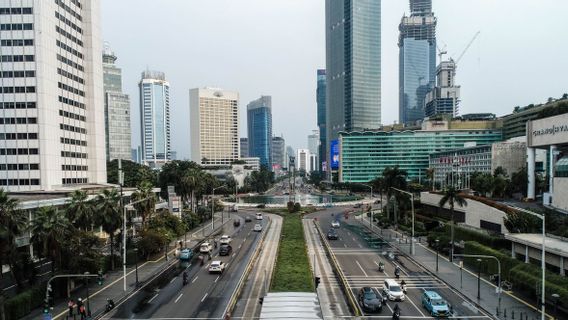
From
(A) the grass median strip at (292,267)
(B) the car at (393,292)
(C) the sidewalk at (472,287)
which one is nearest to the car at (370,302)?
(B) the car at (393,292)

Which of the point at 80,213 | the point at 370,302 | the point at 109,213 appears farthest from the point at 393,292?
the point at 80,213

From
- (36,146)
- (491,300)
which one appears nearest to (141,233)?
(36,146)

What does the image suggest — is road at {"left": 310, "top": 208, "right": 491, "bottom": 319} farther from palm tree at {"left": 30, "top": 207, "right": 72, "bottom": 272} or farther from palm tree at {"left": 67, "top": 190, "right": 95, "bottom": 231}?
palm tree at {"left": 67, "top": 190, "right": 95, "bottom": 231}

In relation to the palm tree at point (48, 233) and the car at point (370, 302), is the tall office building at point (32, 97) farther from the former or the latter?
the car at point (370, 302)

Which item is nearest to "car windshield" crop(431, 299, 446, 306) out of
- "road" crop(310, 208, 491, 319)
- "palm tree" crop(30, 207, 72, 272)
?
"road" crop(310, 208, 491, 319)

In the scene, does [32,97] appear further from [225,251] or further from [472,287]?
[472,287]

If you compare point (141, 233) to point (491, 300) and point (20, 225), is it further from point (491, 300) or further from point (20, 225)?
point (491, 300)
